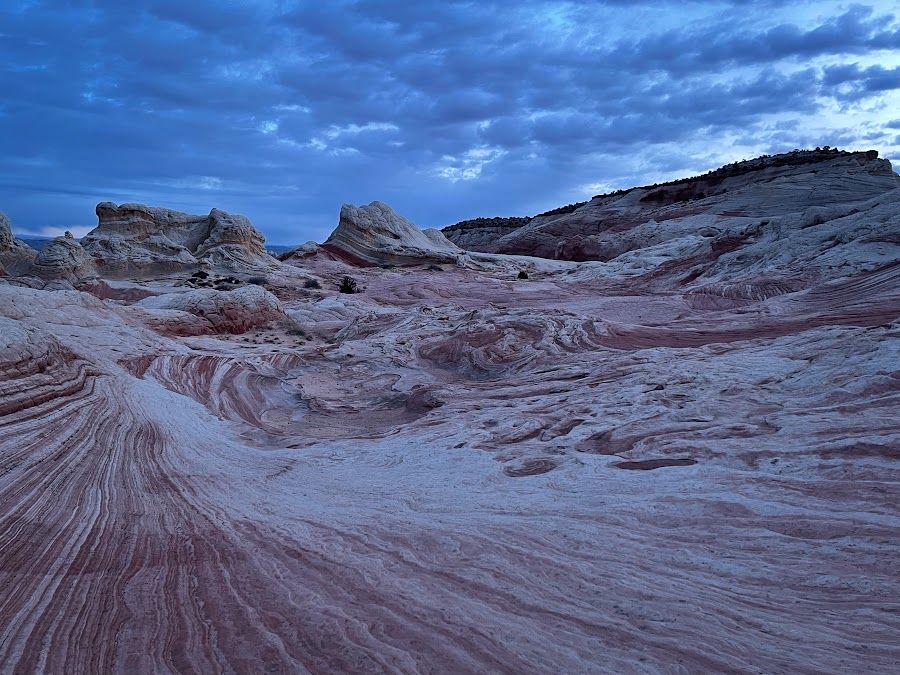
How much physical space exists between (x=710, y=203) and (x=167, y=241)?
117 ft

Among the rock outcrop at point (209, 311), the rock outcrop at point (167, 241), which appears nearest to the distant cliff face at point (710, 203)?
the rock outcrop at point (209, 311)

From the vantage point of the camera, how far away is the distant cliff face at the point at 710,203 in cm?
3722

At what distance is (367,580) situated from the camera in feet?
13.5

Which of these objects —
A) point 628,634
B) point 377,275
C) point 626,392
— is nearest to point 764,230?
point 377,275

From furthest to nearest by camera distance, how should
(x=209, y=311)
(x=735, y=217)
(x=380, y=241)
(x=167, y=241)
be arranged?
(x=380, y=241), (x=735, y=217), (x=167, y=241), (x=209, y=311)

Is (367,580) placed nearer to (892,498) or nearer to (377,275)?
(892,498)

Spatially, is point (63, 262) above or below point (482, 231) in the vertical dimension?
below

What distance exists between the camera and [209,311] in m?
17.4

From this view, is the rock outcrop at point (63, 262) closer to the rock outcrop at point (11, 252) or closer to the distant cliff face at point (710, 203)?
the rock outcrop at point (11, 252)

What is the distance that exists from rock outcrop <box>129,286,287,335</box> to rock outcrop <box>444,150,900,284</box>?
17911 mm

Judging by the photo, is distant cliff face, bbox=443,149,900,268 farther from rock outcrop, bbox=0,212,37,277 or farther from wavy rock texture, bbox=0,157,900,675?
rock outcrop, bbox=0,212,37,277

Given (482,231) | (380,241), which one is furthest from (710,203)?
(482,231)

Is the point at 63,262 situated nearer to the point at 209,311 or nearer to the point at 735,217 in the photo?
the point at 209,311

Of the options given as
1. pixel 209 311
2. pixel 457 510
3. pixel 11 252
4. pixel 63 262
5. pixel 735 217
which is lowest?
pixel 457 510
